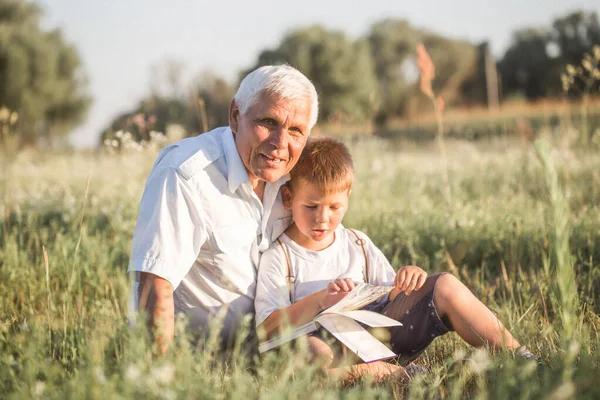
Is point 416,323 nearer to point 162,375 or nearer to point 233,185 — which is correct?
point 233,185

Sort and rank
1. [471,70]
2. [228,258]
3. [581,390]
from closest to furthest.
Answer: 1. [581,390]
2. [228,258]
3. [471,70]

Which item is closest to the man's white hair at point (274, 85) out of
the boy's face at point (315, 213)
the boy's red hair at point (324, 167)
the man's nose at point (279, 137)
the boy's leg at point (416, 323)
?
the man's nose at point (279, 137)

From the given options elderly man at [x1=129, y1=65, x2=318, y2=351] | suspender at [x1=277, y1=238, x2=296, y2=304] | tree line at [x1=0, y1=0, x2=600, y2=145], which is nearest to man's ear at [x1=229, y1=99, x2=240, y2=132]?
elderly man at [x1=129, y1=65, x2=318, y2=351]

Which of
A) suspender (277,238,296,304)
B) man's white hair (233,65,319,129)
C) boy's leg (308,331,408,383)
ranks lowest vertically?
boy's leg (308,331,408,383)

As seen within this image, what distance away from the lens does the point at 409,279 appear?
3018 millimetres

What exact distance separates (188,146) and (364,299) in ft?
3.93

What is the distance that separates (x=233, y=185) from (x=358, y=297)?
91 centimetres

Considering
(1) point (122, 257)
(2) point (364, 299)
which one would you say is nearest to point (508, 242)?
(2) point (364, 299)

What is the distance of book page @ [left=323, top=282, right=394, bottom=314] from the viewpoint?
2797mm

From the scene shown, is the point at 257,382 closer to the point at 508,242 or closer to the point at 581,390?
the point at 581,390

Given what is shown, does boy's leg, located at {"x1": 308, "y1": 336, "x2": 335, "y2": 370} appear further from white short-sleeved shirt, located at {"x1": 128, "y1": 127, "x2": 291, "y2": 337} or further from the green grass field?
white short-sleeved shirt, located at {"x1": 128, "y1": 127, "x2": 291, "y2": 337}

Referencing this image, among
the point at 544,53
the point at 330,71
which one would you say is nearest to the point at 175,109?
the point at 330,71

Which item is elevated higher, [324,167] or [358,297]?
[324,167]

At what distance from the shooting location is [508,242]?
4.85 metres
